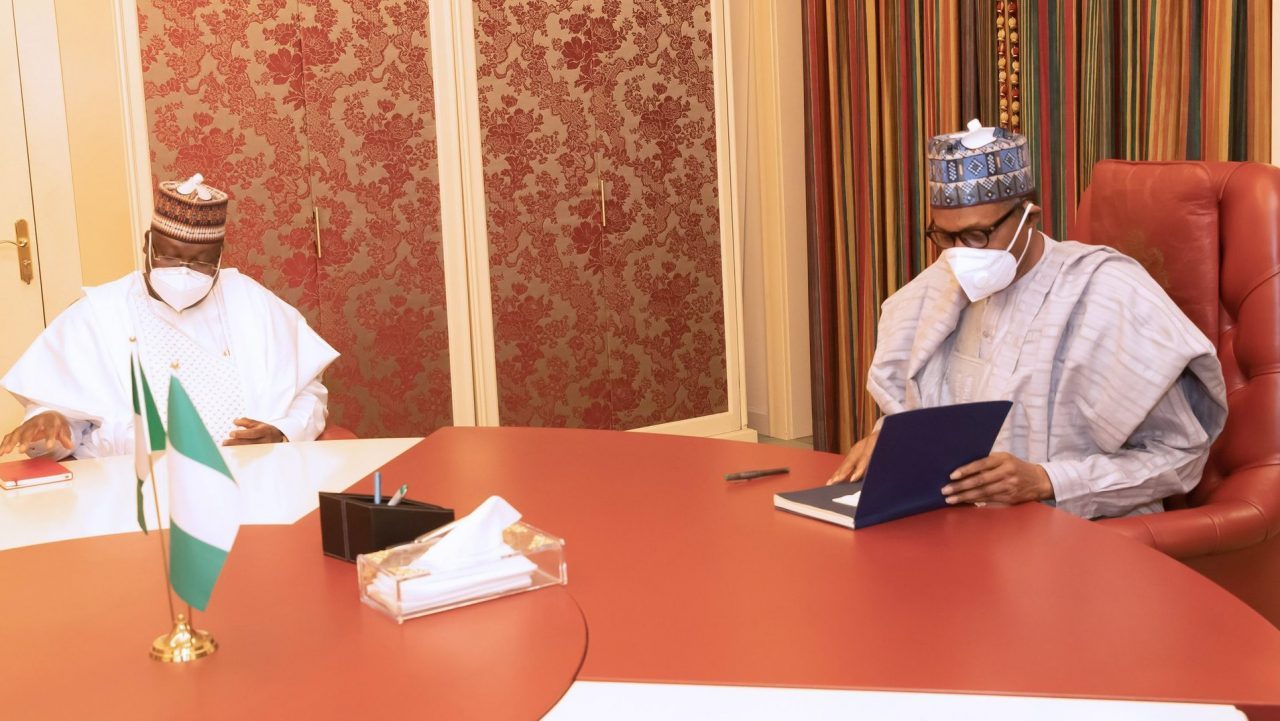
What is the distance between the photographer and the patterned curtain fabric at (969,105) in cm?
356

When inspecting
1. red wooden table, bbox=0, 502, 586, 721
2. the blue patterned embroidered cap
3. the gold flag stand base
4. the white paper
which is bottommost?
the white paper

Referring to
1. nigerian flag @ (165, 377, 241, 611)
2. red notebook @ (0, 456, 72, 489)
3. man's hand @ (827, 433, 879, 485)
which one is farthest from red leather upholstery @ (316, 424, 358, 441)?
nigerian flag @ (165, 377, 241, 611)

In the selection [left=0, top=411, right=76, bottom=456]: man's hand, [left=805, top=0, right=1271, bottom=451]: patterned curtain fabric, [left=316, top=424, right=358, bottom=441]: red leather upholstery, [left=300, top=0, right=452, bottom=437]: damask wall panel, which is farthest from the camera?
[left=300, top=0, right=452, bottom=437]: damask wall panel

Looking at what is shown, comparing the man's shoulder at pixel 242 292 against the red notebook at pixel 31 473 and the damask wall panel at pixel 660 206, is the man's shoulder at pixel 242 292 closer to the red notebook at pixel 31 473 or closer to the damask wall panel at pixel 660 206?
the red notebook at pixel 31 473

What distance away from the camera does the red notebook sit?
2281 millimetres

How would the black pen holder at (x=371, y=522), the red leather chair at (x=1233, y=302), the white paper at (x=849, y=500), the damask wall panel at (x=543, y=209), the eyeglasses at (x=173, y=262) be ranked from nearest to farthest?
the black pen holder at (x=371, y=522), the white paper at (x=849, y=500), the red leather chair at (x=1233, y=302), the eyeglasses at (x=173, y=262), the damask wall panel at (x=543, y=209)

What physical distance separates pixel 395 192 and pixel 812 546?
3.63 metres

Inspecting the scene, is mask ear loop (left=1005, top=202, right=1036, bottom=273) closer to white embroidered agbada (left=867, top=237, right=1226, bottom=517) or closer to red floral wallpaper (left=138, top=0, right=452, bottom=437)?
white embroidered agbada (left=867, top=237, right=1226, bottom=517)

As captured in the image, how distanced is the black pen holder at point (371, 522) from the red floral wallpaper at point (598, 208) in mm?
3564

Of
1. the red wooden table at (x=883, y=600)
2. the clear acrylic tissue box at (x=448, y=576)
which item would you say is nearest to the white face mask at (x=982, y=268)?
the red wooden table at (x=883, y=600)

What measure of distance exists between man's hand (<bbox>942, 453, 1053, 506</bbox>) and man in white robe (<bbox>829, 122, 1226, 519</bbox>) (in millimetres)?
176

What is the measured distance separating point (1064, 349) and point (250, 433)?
1873mm

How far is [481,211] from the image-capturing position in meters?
5.13

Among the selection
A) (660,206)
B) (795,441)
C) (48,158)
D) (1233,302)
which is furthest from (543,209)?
(1233,302)
